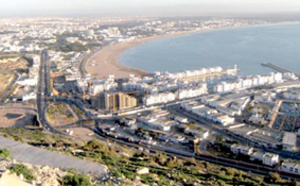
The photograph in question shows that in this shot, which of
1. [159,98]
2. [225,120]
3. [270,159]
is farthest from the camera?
[159,98]

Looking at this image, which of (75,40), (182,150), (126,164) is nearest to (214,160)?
(182,150)

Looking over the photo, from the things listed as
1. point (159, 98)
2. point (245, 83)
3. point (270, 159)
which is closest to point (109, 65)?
point (159, 98)

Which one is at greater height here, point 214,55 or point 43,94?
point 214,55

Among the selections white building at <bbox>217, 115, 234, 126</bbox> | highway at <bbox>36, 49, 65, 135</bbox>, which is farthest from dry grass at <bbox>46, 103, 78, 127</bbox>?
white building at <bbox>217, 115, 234, 126</bbox>

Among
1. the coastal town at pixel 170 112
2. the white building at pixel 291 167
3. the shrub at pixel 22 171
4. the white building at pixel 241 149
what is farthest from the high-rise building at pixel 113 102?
the shrub at pixel 22 171

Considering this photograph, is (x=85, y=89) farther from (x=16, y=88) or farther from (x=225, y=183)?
(x=225, y=183)

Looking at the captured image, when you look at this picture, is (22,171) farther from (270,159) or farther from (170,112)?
(170,112)

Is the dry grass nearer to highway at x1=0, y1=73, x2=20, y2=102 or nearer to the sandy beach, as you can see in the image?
highway at x1=0, y1=73, x2=20, y2=102
